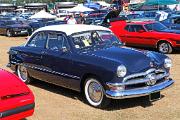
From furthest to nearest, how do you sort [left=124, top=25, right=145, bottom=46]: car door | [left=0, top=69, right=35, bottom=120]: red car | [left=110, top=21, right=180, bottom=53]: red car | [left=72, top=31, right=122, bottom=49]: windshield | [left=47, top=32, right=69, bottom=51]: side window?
[left=124, top=25, right=145, bottom=46]: car door
[left=110, top=21, right=180, bottom=53]: red car
[left=47, top=32, right=69, bottom=51]: side window
[left=72, top=31, right=122, bottom=49]: windshield
[left=0, top=69, right=35, bottom=120]: red car

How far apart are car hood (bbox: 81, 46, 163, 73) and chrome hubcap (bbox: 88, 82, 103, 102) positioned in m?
0.56

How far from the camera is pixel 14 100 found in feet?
18.5

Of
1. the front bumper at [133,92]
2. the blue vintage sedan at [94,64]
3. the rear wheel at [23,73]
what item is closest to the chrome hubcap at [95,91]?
the blue vintage sedan at [94,64]

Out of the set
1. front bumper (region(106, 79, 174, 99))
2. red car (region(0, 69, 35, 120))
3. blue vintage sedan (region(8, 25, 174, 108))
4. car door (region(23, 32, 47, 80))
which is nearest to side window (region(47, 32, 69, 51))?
blue vintage sedan (region(8, 25, 174, 108))

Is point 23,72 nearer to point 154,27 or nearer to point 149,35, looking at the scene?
point 149,35

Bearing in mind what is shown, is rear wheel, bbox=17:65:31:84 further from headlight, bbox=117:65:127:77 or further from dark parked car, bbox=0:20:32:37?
dark parked car, bbox=0:20:32:37

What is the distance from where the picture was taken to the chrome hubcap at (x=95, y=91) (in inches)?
283

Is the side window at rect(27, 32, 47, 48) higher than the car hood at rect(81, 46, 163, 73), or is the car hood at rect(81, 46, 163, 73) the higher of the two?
the side window at rect(27, 32, 47, 48)

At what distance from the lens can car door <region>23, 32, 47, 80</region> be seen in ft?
28.5

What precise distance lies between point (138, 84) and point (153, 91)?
0.32m

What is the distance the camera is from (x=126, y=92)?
22.4 feet

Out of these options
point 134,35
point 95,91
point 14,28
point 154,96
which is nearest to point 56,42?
point 95,91

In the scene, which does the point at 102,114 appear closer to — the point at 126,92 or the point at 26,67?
the point at 126,92

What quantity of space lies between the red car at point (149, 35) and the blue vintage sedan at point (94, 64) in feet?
22.6
